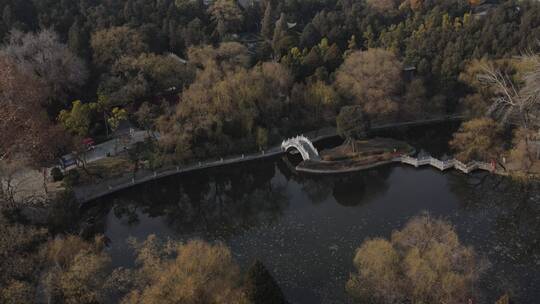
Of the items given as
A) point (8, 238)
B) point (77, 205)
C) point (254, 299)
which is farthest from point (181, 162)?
point (254, 299)

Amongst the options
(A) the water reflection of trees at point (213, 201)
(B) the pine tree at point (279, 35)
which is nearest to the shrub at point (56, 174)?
(A) the water reflection of trees at point (213, 201)

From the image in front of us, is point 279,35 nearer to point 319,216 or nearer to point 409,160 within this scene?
point 409,160

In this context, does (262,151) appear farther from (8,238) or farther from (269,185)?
(8,238)

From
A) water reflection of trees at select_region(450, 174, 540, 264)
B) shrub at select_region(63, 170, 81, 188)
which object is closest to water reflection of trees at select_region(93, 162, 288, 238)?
shrub at select_region(63, 170, 81, 188)

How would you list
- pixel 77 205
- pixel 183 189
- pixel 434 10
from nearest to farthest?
pixel 77 205, pixel 183 189, pixel 434 10

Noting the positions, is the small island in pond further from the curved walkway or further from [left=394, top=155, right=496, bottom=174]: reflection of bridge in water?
[left=394, top=155, right=496, bottom=174]: reflection of bridge in water

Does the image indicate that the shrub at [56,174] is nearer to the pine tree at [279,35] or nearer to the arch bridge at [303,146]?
the arch bridge at [303,146]

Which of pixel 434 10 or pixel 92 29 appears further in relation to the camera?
A: pixel 434 10

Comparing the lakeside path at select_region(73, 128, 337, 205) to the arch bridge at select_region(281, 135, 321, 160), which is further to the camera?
the arch bridge at select_region(281, 135, 321, 160)
